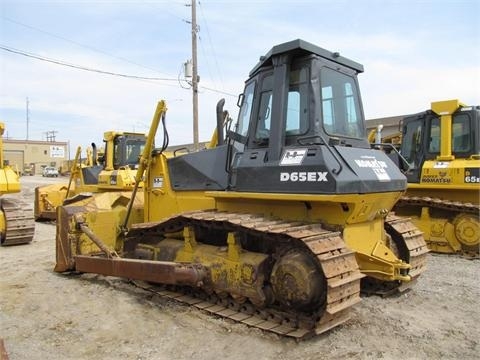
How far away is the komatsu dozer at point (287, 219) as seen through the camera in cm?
427

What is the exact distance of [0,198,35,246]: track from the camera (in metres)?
9.24

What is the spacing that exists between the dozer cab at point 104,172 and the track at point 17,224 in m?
2.72

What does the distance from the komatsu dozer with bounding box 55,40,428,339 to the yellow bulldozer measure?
3.09 meters

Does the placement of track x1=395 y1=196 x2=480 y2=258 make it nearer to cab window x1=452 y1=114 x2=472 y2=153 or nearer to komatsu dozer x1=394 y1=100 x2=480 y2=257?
komatsu dozer x1=394 y1=100 x2=480 y2=257

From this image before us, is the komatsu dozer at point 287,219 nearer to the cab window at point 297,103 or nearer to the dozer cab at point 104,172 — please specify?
the cab window at point 297,103

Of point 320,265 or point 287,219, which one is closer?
point 320,265

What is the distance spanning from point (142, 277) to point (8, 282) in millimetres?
2286

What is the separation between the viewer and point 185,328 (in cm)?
457

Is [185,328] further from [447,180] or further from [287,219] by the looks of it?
[447,180]

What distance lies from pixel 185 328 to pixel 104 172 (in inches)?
354

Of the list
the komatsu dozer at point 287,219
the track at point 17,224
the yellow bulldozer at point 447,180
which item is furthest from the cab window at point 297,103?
the track at point 17,224

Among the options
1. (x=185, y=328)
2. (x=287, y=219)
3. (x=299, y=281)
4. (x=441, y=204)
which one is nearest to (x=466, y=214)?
(x=441, y=204)

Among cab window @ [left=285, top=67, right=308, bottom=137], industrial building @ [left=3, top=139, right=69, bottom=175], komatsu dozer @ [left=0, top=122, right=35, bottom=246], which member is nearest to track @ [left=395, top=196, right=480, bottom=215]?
cab window @ [left=285, top=67, right=308, bottom=137]

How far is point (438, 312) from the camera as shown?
515 centimetres
